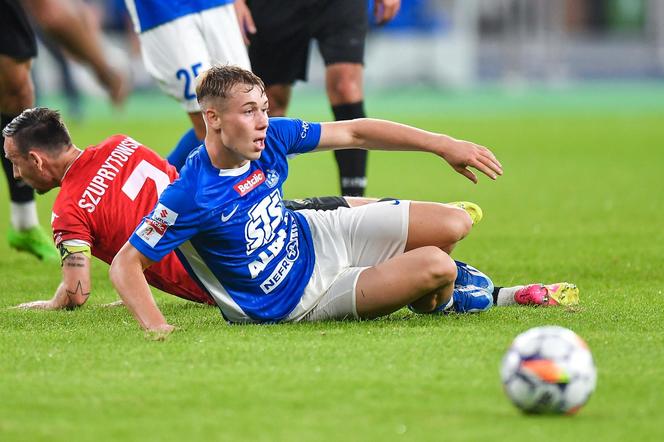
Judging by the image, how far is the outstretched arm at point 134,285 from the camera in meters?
5.09

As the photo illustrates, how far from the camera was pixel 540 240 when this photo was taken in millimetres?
8531

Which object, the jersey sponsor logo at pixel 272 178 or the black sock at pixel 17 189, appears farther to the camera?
the black sock at pixel 17 189

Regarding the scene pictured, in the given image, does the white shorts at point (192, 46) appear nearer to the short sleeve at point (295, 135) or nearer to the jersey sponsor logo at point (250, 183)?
the short sleeve at point (295, 135)

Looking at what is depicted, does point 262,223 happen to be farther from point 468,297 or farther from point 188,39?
point 188,39

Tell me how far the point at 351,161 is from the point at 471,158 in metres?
2.54

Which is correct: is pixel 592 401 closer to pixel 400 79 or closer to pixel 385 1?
pixel 385 1

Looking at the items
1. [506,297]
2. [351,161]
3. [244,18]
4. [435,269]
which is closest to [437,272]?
[435,269]

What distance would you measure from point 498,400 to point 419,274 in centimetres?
131

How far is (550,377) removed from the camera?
3754 mm

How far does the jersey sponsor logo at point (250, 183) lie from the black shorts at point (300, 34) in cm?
258

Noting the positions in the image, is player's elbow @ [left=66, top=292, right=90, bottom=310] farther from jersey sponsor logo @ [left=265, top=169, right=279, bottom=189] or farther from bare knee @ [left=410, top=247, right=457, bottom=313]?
bare knee @ [left=410, top=247, right=457, bottom=313]

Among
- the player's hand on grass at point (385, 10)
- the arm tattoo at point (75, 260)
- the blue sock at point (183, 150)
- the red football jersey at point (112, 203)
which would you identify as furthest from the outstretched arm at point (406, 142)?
the player's hand on grass at point (385, 10)

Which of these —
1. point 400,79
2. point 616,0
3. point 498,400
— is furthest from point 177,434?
point 616,0

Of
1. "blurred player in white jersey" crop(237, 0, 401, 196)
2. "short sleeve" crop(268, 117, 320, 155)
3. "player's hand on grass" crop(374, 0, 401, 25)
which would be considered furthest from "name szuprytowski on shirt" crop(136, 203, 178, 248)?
"player's hand on grass" crop(374, 0, 401, 25)
